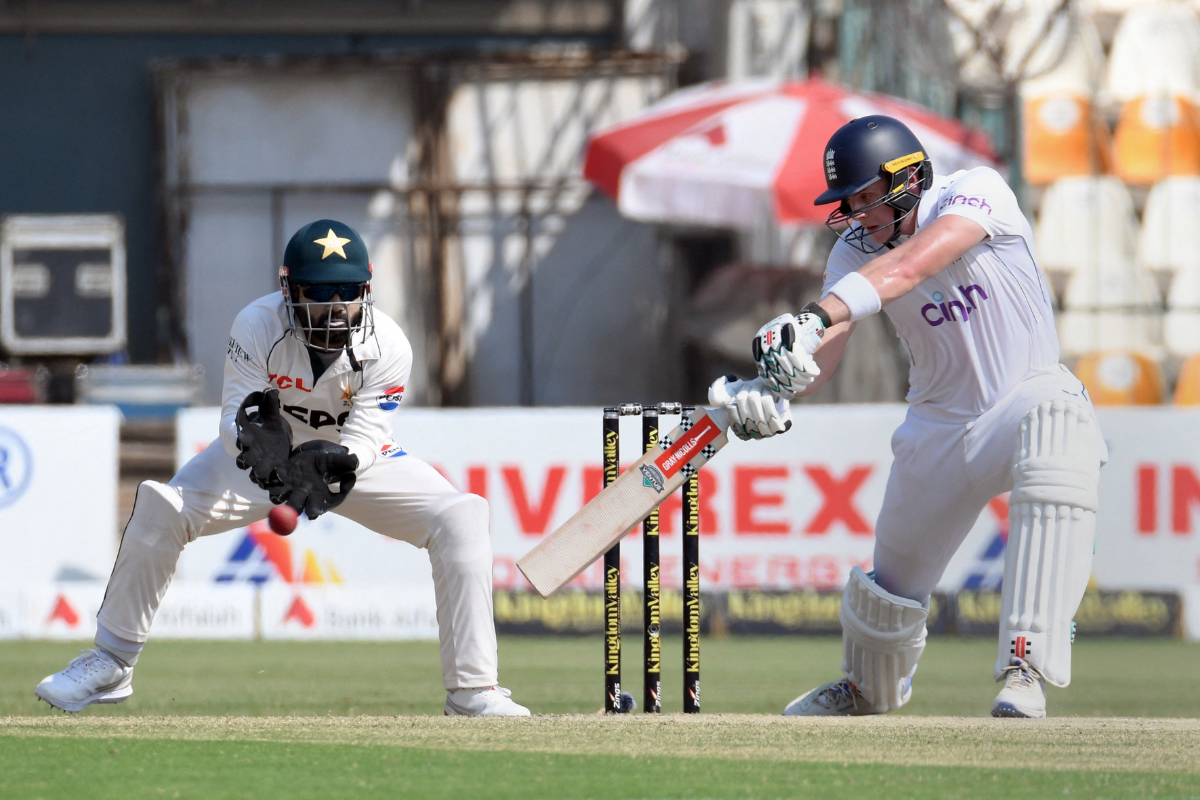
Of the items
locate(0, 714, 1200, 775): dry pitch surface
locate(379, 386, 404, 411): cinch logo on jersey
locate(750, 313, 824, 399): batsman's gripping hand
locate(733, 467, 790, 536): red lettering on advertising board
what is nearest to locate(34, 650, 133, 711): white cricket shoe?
locate(0, 714, 1200, 775): dry pitch surface

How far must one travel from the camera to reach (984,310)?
13.0ft

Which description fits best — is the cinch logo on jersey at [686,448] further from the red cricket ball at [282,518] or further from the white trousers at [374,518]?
the red cricket ball at [282,518]

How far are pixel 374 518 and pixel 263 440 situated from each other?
0.43 metres

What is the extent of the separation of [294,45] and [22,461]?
5873mm

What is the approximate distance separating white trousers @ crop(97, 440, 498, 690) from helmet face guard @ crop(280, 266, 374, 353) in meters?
0.36

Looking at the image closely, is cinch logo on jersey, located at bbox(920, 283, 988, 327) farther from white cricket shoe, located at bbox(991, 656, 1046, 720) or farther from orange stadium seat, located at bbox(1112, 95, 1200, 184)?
orange stadium seat, located at bbox(1112, 95, 1200, 184)

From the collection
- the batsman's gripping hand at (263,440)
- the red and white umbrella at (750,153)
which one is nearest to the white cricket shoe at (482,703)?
the batsman's gripping hand at (263,440)

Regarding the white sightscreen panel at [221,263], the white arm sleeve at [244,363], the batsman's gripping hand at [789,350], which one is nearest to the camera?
the batsman's gripping hand at [789,350]

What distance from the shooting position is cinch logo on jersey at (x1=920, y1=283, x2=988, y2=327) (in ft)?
13.0

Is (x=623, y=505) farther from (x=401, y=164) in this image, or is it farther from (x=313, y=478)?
(x=401, y=164)

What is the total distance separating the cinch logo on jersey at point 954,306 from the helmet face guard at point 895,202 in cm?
24

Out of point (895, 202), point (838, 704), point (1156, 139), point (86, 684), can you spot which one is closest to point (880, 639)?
point (838, 704)

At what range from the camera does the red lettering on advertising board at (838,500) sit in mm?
8336

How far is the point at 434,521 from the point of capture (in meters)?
4.35
